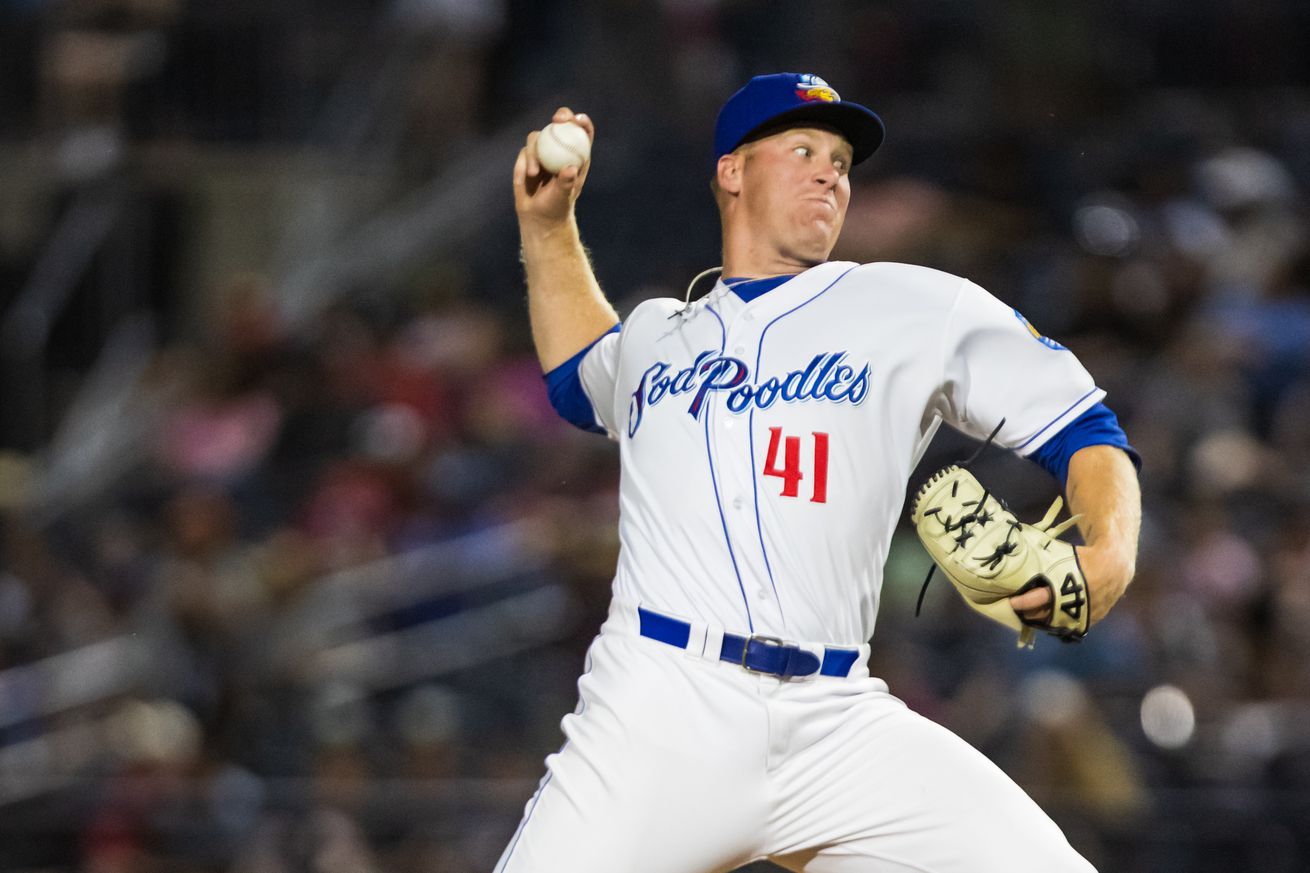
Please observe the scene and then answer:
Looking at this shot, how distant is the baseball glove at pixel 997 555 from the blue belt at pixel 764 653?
0.30m

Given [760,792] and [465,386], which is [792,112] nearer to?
[760,792]

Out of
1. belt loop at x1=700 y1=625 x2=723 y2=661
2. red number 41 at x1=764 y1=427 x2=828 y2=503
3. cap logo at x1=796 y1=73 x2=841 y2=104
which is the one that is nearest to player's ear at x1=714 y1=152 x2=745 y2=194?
cap logo at x1=796 y1=73 x2=841 y2=104

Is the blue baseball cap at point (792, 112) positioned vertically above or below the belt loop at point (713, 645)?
above

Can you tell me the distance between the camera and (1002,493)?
26.6 ft

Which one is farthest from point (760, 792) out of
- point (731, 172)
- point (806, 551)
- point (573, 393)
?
point (731, 172)

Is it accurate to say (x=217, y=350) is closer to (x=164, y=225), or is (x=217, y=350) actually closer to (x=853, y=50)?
(x=164, y=225)

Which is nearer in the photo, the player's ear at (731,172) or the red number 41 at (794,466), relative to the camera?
the red number 41 at (794,466)

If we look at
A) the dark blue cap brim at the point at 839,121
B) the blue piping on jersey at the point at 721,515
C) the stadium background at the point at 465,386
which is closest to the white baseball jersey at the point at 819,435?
the blue piping on jersey at the point at 721,515

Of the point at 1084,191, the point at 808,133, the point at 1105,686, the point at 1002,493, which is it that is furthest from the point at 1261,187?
the point at 808,133

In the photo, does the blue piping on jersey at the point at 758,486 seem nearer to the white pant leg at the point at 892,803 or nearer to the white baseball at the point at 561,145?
the white pant leg at the point at 892,803

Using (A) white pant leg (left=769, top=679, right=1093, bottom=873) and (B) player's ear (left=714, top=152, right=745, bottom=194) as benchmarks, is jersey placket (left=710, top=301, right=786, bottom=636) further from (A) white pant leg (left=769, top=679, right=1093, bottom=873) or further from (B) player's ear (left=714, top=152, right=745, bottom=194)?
(B) player's ear (left=714, top=152, right=745, bottom=194)

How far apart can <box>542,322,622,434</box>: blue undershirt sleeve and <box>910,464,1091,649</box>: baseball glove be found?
3.14 ft

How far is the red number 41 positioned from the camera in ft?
11.5

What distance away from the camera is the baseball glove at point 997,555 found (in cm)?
319
